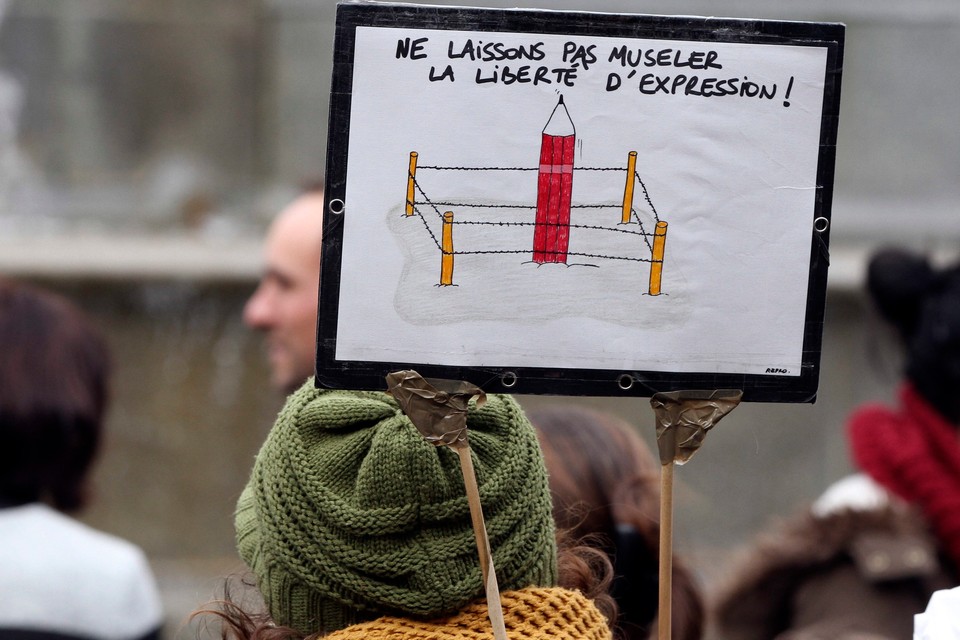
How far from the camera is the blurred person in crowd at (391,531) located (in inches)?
49.8

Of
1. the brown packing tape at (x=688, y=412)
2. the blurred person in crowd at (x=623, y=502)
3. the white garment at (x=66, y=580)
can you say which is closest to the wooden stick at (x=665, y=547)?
the brown packing tape at (x=688, y=412)

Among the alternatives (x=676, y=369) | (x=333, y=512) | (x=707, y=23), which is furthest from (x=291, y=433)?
(x=707, y=23)

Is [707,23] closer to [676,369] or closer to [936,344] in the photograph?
[676,369]

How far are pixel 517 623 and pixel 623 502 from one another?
997 millimetres

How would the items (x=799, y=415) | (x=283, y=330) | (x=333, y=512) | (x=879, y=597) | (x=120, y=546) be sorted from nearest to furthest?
(x=333, y=512) → (x=879, y=597) → (x=120, y=546) → (x=283, y=330) → (x=799, y=415)

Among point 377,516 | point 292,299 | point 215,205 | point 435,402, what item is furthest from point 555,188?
point 215,205

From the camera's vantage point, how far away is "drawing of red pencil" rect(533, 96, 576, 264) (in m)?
1.29

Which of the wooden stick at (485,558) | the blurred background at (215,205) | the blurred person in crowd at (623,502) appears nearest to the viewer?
the wooden stick at (485,558)

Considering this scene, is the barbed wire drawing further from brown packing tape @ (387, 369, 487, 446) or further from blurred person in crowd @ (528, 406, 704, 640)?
blurred person in crowd @ (528, 406, 704, 640)

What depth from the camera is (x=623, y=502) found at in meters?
2.26

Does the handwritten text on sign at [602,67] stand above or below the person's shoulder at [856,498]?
above

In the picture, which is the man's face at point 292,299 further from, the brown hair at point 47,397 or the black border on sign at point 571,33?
the black border on sign at point 571,33

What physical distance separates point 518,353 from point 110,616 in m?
1.62

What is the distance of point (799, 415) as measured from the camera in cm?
475
